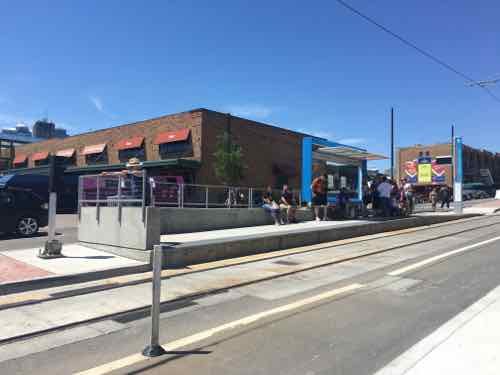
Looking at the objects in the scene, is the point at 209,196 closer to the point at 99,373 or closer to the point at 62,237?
the point at 62,237

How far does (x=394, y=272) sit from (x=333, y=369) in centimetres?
485

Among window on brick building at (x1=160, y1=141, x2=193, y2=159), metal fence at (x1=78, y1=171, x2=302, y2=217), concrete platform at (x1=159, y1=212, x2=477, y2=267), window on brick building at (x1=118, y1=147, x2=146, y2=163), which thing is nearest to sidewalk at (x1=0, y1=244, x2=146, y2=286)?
concrete platform at (x1=159, y1=212, x2=477, y2=267)

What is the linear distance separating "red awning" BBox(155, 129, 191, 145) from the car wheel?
14368 millimetres

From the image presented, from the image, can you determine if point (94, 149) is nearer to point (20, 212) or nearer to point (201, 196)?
point (20, 212)

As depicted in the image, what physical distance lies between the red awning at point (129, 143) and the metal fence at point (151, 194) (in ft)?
52.6

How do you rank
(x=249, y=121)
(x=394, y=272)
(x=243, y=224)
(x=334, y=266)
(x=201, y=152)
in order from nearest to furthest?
(x=394, y=272) → (x=334, y=266) → (x=243, y=224) → (x=201, y=152) → (x=249, y=121)

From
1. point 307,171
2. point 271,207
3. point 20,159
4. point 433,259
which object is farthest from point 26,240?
point 20,159

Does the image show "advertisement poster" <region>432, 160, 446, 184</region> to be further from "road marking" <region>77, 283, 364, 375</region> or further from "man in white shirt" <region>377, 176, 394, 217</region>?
"road marking" <region>77, 283, 364, 375</region>

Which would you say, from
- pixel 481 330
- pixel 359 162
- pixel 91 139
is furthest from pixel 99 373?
pixel 91 139

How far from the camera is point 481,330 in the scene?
15.5 ft

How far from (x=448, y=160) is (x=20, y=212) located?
6701 cm

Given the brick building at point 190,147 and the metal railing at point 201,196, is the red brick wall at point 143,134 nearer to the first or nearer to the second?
the brick building at point 190,147

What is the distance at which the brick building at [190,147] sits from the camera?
27.1 metres

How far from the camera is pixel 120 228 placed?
32.8 ft
